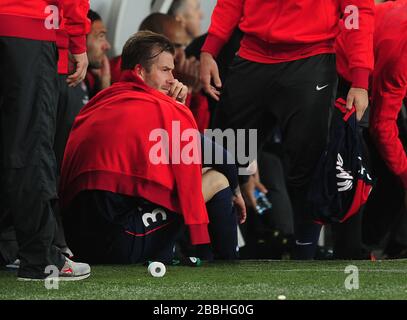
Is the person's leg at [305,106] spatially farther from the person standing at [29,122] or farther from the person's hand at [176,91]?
the person standing at [29,122]

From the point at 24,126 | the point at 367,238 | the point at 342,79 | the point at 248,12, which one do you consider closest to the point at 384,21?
the point at 342,79

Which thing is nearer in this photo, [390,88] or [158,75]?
[158,75]

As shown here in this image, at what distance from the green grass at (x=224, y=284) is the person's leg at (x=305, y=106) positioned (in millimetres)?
550

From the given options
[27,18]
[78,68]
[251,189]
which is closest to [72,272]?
[78,68]

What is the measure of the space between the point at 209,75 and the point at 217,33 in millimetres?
240

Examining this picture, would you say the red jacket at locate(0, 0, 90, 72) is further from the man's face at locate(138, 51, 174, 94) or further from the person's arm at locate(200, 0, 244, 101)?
the person's arm at locate(200, 0, 244, 101)

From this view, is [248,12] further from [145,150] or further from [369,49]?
[145,150]

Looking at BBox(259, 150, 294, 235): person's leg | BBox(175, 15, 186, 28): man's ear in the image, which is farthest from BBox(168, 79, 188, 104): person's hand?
BBox(175, 15, 186, 28): man's ear

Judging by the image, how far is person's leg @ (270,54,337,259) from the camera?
5.25 meters

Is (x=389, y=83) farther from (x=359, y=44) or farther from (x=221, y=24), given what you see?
(x=221, y=24)

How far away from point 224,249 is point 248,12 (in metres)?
1.12

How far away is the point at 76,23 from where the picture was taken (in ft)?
15.0

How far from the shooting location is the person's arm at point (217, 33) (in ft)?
18.2
